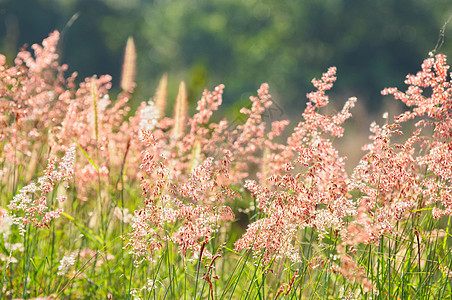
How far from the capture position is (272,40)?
50.8 meters

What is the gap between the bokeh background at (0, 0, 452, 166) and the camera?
160ft

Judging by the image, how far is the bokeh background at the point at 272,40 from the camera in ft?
160

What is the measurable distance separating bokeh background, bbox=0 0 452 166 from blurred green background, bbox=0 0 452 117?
93mm

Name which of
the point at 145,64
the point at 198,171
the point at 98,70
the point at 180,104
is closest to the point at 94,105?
the point at 180,104

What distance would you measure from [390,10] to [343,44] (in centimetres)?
575

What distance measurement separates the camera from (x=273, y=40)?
1999 inches

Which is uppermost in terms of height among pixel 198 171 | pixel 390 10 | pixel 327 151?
pixel 390 10

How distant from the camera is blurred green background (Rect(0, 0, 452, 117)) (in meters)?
48.9

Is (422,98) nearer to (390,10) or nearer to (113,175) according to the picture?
(113,175)

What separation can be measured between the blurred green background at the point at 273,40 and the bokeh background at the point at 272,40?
0.09 metres

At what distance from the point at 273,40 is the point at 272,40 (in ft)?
0.32

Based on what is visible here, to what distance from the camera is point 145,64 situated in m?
57.1

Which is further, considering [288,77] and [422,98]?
[288,77]

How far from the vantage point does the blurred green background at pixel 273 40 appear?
48938 mm
